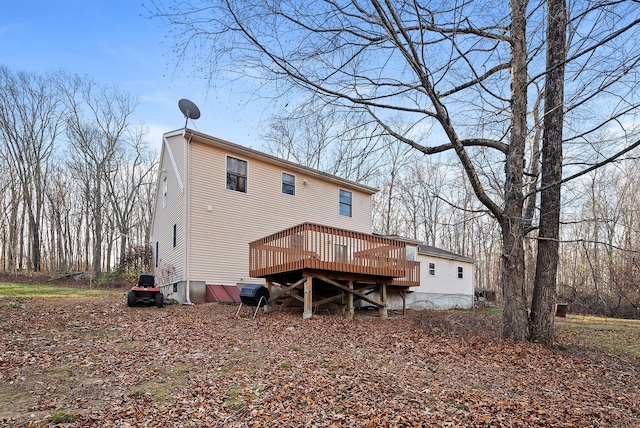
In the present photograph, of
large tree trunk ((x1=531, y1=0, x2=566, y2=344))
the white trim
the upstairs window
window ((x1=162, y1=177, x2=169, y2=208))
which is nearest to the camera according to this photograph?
large tree trunk ((x1=531, y1=0, x2=566, y2=344))

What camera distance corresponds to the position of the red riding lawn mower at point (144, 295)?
34.4ft

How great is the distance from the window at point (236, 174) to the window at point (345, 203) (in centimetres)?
451

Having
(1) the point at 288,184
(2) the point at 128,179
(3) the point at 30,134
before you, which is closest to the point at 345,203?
(1) the point at 288,184

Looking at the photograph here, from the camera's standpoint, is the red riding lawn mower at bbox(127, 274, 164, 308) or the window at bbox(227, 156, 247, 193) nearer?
the red riding lawn mower at bbox(127, 274, 164, 308)

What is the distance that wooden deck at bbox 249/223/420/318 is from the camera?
962 cm

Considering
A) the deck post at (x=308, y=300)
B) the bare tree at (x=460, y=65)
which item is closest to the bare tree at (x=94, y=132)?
the deck post at (x=308, y=300)

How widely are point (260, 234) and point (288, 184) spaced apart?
2.23 metres

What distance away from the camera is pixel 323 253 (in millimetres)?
10023

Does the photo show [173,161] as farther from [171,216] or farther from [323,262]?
[323,262]

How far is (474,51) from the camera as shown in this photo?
643 cm

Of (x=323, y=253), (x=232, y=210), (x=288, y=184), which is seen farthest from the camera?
(x=288, y=184)

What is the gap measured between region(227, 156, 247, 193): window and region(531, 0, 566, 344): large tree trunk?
9.04 m

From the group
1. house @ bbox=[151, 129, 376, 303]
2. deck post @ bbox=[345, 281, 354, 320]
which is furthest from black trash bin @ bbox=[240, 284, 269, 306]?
house @ bbox=[151, 129, 376, 303]

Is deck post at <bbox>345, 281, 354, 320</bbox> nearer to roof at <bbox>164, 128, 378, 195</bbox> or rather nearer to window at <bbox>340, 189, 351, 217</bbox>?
roof at <bbox>164, 128, 378, 195</bbox>
